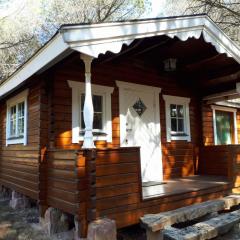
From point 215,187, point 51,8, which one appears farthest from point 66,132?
point 51,8

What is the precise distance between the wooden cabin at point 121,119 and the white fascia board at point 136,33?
0.02 metres

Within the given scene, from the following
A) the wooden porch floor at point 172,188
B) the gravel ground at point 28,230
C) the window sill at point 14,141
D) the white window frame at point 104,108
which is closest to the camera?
the gravel ground at point 28,230

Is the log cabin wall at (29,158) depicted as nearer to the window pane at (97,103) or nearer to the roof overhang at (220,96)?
the window pane at (97,103)

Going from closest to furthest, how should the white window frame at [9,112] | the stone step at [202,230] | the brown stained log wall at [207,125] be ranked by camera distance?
the stone step at [202,230] < the white window frame at [9,112] < the brown stained log wall at [207,125]

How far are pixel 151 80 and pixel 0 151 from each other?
454 centimetres

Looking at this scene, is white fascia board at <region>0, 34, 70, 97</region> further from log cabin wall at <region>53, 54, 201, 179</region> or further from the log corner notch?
the log corner notch

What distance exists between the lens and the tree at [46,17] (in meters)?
16.6

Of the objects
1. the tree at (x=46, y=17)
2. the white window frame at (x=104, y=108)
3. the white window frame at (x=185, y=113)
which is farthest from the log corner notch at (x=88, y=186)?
the tree at (x=46, y=17)

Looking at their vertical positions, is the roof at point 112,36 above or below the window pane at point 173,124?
above

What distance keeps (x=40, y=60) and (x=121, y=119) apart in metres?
2.10

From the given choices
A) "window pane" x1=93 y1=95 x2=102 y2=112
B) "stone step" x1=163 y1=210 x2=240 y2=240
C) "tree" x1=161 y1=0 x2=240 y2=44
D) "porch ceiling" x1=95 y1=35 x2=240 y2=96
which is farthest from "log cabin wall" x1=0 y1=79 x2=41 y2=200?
"tree" x1=161 y1=0 x2=240 y2=44

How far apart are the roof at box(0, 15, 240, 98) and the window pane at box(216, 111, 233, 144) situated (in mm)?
3421

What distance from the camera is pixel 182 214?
455 cm

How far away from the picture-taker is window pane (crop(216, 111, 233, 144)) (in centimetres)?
918
